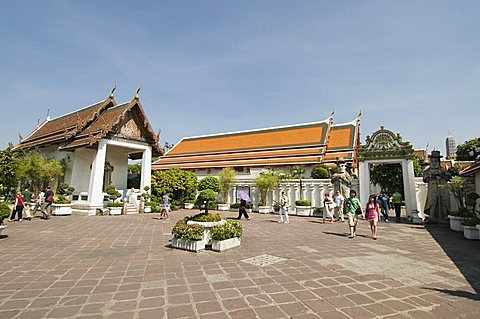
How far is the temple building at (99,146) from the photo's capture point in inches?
656

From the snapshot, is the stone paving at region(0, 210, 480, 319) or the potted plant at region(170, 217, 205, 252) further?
the potted plant at region(170, 217, 205, 252)

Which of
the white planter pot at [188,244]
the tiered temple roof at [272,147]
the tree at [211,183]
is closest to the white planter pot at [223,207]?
the tree at [211,183]

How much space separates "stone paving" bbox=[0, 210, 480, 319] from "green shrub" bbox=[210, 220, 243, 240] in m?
0.44

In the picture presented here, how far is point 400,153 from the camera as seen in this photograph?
49.9 feet

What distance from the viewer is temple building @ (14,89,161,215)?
54.7 ft

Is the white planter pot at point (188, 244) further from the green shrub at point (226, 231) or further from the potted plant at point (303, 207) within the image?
the potted plant at point (303, 207)

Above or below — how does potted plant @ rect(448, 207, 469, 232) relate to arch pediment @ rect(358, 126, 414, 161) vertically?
below

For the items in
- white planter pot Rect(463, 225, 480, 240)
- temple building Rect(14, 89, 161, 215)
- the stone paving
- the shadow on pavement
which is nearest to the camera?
the stone paving

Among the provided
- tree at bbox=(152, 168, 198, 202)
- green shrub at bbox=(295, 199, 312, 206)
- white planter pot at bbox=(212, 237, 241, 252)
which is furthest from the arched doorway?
tree at bbox=(152, 168, 198, 202)

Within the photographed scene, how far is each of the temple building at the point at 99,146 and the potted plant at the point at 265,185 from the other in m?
8.44

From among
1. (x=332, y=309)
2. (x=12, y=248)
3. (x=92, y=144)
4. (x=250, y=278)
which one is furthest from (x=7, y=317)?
(x=92, y=144)

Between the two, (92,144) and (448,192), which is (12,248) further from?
(448,192)

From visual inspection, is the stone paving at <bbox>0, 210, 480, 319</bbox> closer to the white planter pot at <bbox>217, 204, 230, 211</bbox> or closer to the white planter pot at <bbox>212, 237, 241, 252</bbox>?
the white planter pot at <bbox>212, 237, 241, 252</bbox>

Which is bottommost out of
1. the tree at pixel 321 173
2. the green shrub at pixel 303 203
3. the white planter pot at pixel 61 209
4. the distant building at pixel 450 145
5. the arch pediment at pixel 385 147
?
the white planter pot at pixel 61 209
